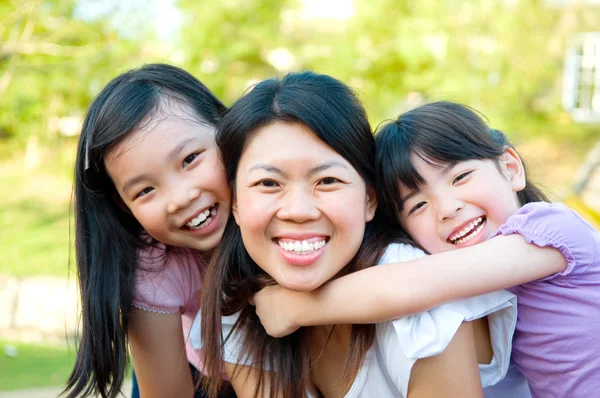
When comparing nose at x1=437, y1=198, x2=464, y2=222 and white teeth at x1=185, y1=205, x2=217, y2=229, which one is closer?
nose at x1=437, y1=198, x2=464, y2=222

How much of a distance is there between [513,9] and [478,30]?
2.14 ft

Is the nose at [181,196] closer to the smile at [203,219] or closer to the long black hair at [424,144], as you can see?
the smile at [203,219]

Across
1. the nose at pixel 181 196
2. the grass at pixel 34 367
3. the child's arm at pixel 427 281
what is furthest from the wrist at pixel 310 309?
the grass at pixel 34 367

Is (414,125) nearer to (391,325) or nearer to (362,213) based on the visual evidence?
(362,213)

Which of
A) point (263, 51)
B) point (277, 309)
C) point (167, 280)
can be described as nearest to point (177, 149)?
point (167, 280)

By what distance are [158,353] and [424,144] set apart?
1.14m

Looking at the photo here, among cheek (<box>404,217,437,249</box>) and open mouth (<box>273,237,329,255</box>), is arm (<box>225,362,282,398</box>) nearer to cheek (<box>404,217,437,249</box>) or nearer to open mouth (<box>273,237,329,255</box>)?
open mouth (<box>273,237,329,255</box>)

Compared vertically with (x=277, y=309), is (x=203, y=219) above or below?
above

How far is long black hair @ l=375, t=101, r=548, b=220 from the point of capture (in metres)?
1.96

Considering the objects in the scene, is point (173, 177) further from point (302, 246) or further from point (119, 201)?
point (302, 246)

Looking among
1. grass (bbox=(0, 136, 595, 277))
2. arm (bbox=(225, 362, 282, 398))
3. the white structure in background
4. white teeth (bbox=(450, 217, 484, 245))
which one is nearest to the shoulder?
white teeth (bbox=(450, 217, 484, 245))

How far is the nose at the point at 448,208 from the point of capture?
1930 mm

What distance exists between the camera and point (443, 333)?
68.5 inches

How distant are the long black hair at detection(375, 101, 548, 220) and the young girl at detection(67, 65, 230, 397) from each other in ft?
1.68
